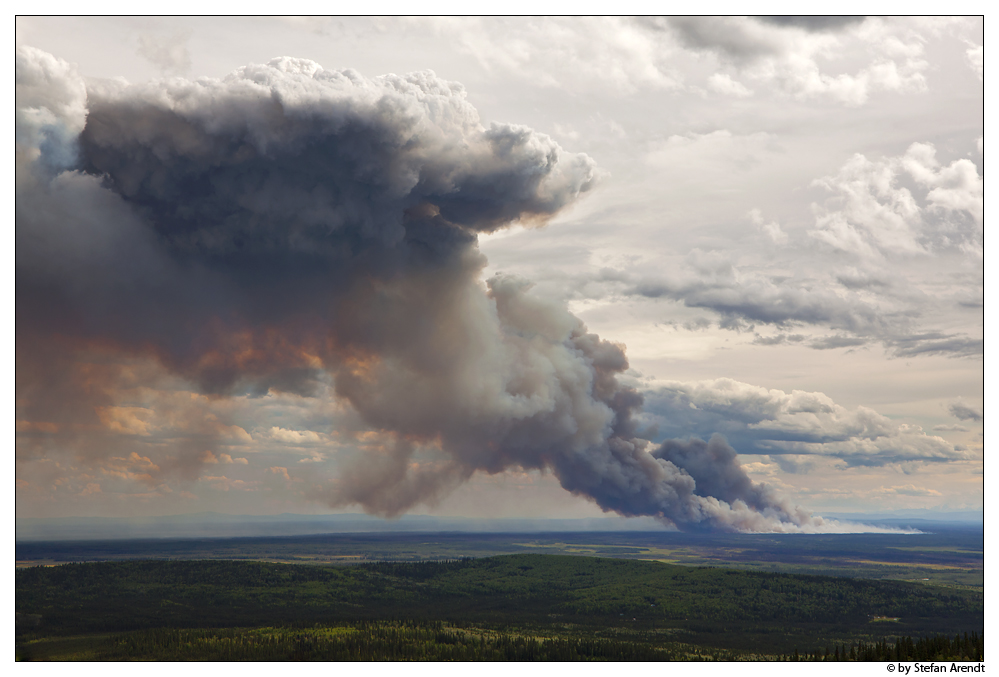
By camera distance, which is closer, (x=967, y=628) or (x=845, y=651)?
(x=845, y=651)

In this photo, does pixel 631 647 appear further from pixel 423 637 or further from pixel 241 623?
pixel 241 623

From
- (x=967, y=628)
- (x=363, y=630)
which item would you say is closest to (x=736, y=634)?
(x=967, y=628)

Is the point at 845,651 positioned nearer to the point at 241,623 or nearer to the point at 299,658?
the point at 299,658

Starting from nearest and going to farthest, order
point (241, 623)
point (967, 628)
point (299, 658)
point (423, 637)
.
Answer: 1. point (299, 658)
2. point (423, 637)
3. point (241, 623)
4. point (967, 628)
